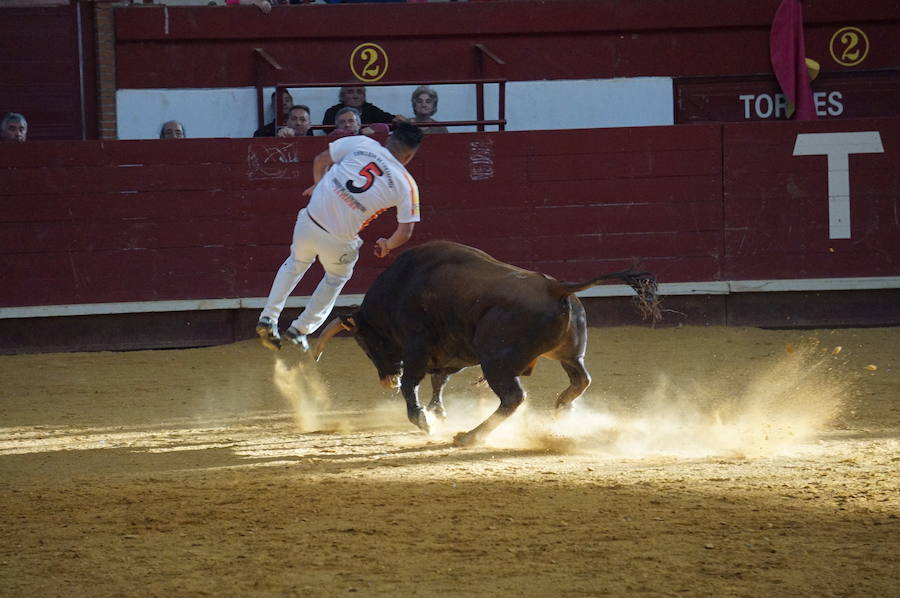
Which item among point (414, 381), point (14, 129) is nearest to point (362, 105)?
point (14, 129)

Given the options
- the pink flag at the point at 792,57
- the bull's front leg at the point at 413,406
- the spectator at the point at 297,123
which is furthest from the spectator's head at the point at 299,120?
the pink flag at the point at 792,57

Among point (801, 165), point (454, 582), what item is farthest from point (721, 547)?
point (801, 165)

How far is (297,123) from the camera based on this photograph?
34.1ft

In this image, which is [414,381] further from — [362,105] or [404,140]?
[362,105]

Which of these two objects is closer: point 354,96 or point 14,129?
point 14,129

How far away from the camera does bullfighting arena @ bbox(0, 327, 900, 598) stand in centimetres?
370

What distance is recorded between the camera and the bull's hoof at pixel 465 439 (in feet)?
19.9

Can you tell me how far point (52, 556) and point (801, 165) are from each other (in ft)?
27.2

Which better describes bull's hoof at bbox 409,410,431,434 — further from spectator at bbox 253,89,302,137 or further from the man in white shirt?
spectator at bbox 253,89,302,137

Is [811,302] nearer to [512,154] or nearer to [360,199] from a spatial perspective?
[512,154]

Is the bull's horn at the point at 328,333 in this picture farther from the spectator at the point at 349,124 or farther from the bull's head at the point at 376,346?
the spectator at the point at 349,124

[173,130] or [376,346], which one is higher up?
[173,130]

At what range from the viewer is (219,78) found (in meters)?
12.1

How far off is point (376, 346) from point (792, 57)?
727 cm
